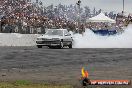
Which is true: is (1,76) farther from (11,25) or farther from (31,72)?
(11,25)

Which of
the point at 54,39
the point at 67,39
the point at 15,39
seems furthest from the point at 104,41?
the point at 54,39

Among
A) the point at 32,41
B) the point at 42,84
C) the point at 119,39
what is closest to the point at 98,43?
the point at 119,39

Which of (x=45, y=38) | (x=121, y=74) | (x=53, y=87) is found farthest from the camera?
(x=45, y=38)

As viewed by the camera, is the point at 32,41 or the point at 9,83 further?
the point at 32,41

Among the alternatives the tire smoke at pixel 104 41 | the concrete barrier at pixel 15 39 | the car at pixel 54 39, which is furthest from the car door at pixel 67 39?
the concrete barrier at pixel 15 39

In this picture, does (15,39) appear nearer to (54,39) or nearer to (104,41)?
(54,39)

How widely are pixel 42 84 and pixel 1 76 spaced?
2393 mm

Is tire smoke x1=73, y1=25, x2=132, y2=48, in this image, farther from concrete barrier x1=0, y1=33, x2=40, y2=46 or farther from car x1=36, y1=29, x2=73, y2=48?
car x1=36, y1=29, x2=73, y2=48

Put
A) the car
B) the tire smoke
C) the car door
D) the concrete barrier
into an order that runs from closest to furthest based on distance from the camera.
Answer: the car
the car door
the concrete barrier
the tire smoke

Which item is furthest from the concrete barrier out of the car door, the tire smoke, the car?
the car door

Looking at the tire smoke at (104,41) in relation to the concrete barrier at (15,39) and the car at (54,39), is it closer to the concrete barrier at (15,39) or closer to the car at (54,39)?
the concrete barrier at (15,39)

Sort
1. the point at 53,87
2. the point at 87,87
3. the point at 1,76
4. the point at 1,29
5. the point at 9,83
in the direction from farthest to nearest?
the point at 1,29 → the point at 1,76 → the point at 9,83 → the point at 53,87 → the point at 87,87

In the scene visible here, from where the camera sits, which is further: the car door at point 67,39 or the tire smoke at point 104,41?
the tire smoke at point 104,41

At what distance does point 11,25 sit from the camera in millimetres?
41375
